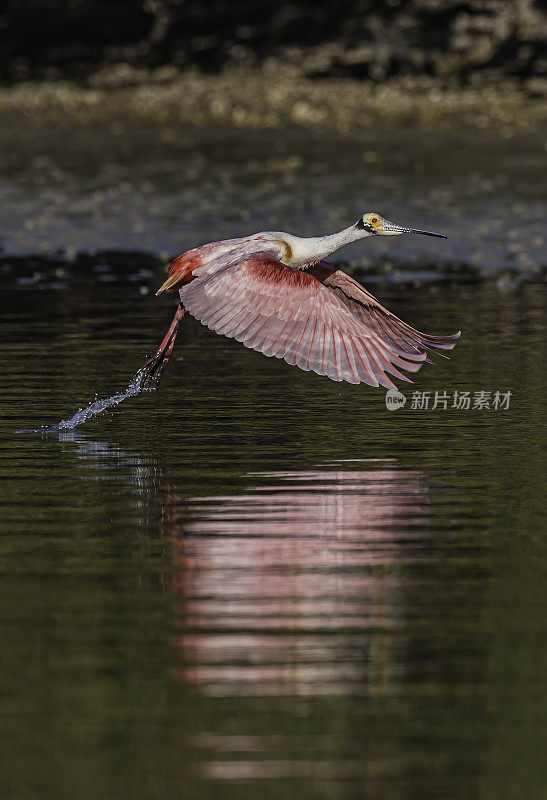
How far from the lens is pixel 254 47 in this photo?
36.3 m

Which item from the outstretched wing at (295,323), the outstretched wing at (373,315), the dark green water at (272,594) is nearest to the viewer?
the dark green water at (272,594)

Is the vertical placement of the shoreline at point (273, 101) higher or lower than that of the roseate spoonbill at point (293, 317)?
higher

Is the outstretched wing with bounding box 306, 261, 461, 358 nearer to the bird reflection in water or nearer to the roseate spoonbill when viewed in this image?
the roseate spoonbill

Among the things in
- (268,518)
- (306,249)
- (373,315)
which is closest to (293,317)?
(373,315)

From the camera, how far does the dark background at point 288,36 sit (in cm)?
3475

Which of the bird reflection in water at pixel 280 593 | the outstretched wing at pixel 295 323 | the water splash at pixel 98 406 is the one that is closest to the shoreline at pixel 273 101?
the water splash at pixel 98 406

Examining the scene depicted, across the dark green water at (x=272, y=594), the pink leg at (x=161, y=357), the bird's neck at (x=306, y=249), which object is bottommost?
the dark green water at (x=272, y=594)

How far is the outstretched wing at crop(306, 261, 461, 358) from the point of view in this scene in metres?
12.9

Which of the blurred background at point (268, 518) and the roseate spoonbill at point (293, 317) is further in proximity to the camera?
the roseate spoonbill at point (293, 317)

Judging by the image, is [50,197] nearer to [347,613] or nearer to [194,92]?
[194,92]

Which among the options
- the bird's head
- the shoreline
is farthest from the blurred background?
the shoreline

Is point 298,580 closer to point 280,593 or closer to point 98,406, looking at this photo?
point 280,593

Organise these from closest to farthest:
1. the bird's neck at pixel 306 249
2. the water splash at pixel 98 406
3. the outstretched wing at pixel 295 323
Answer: the outstretched wing at pixel 295 323 < the water splash at pixel 98 406 < the bird's neck at pixel 306 249

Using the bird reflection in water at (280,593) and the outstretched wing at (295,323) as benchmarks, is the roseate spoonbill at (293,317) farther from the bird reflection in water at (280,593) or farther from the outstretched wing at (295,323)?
the bird reflection in water at (280,593)
